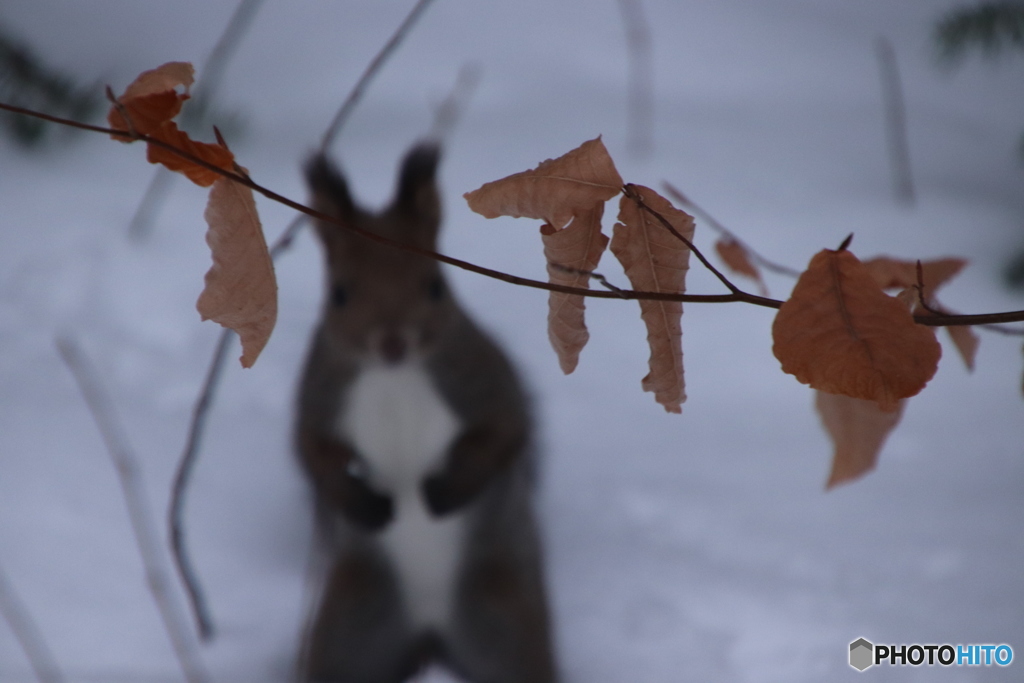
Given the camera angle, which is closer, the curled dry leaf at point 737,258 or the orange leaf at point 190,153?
the orange leaf at point 190,153

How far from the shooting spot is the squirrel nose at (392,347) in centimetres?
98

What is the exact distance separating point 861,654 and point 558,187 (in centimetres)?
67

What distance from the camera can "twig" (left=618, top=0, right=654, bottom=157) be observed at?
1.80 m

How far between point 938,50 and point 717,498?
788 mm

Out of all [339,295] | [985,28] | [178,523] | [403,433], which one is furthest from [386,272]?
[985,28]

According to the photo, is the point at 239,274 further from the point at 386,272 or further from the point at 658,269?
the point at 386,272

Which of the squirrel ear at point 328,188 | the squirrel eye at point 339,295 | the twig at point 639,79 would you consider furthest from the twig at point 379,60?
the twig at point 639,79

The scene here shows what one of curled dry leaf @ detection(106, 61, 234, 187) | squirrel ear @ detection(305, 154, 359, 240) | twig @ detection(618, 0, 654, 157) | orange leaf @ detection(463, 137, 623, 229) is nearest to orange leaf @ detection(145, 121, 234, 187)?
curled dry leaf @ detection(106, 61, 234, 187)

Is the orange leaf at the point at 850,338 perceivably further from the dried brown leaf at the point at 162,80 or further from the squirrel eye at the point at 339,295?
the squirrel eye at the point at 339,295

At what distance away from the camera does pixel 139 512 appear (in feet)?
3.26

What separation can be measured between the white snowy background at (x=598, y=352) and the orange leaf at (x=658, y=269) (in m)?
0.56

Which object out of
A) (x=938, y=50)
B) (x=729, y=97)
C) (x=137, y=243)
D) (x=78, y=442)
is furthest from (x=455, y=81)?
(x=78, y=442)

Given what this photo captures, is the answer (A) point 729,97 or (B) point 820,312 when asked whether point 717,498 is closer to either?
(B) point 820,312

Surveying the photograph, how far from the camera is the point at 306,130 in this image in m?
1.80
